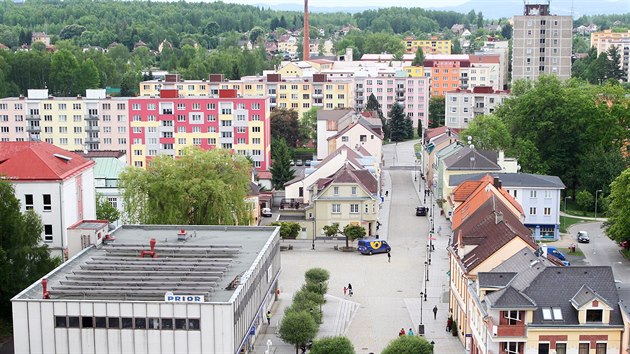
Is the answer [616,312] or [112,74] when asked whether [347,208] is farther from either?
[112,74]

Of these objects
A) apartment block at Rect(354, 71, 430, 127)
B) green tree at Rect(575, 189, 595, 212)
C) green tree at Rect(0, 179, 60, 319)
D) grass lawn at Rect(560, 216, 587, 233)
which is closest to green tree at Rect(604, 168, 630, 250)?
grass lawn at Rect(560, 216, 587, 233)

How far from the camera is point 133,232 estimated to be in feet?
165

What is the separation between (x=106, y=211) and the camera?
61188 mm

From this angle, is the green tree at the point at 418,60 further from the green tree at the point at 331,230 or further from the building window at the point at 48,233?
the building window at the point at 48,233

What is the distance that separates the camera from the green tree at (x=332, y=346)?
36.4m

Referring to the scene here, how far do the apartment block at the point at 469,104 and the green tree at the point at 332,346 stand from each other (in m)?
76.3

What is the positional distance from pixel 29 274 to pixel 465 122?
76.3 meters

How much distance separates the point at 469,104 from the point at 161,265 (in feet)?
245

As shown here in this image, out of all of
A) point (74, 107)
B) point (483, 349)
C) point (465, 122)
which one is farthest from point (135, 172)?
point (465, 122)

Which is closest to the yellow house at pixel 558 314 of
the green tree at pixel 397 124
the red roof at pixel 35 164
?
the red roof at pixel 35 164

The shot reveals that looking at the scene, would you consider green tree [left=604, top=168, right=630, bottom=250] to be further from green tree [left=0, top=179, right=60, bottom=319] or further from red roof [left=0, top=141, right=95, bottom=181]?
green tree [left=0, top=179, right=60, bottom=319]

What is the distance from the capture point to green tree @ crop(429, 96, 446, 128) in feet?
429

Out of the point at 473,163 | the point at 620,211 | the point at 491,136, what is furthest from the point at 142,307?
the point at 491,136

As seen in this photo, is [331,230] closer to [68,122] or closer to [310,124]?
[68,122]
